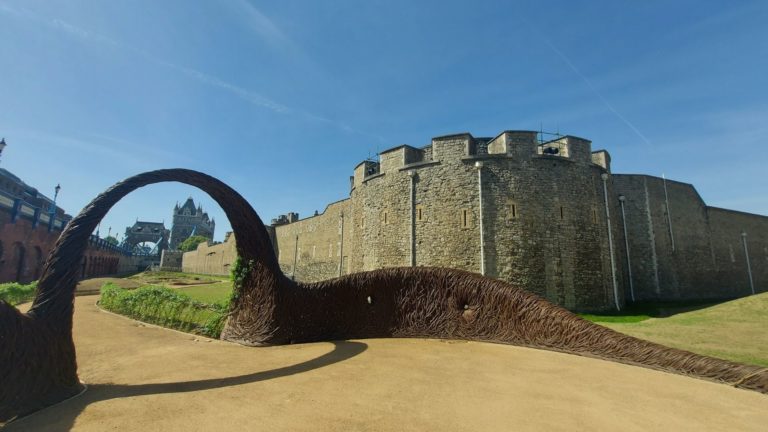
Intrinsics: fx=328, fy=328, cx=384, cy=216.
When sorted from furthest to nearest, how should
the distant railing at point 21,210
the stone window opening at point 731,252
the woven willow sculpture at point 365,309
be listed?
the stone window opening at point 731,252
the distant railing at point 21,210
the woven willow sculpture at point 365,309

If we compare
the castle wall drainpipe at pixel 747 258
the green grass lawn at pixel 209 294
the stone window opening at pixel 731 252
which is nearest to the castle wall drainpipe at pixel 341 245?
the green grass lawn at pixel 209 294

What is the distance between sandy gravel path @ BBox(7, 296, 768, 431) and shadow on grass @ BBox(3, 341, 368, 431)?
18 millimetres

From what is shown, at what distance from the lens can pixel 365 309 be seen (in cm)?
861

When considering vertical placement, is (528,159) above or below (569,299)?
above

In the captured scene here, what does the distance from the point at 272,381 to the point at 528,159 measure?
16568 millimetres

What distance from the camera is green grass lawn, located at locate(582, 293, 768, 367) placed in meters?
7.23

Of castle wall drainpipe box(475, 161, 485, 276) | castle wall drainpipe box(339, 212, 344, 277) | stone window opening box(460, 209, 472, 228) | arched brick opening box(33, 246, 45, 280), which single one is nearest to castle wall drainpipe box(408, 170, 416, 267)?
stone window opening box(460, 209, 472, 228)

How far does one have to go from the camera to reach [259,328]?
7.72 m

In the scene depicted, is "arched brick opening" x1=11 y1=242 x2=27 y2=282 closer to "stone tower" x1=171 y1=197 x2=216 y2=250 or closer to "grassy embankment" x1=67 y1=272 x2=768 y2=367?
"grassy embankment" x1=67 y1=272 x2=768 y2=367

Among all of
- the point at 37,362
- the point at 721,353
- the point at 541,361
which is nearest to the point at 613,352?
the point at 541,361

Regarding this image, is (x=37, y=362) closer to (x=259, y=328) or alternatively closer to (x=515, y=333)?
(x=259, y=328)

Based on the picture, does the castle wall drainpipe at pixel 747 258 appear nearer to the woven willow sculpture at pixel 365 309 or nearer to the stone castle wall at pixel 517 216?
the stone castle wall at pixel 517 216

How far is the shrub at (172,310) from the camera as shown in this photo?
28.4ft

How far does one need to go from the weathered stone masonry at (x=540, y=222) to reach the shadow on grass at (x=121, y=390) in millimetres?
12659
